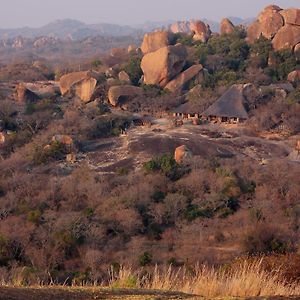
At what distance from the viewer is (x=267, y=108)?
21391 millimetres

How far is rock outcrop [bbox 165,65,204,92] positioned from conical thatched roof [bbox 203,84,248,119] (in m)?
3.02

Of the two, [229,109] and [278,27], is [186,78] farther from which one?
[278,27]

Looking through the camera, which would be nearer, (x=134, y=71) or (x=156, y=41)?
(x=134, y=71)

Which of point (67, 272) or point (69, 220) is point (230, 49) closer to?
point (69, 220)

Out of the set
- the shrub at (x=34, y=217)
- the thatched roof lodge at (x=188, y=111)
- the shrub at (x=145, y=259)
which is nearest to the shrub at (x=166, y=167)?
the shrub at (x=34, y=217)

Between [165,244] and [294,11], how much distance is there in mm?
19150

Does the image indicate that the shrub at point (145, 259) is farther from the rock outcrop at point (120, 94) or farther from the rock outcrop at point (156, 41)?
the rock outcrop at point (156, 41)

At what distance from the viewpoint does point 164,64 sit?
2536cm

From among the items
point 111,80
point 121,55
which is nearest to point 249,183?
point 111,80

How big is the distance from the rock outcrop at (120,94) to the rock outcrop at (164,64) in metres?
1.54

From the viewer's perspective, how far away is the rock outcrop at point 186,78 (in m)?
25.4

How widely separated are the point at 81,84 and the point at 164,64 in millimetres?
4320

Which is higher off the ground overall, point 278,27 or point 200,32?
point 278,27

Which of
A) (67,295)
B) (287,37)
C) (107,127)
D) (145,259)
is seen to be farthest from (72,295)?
(287,37)
